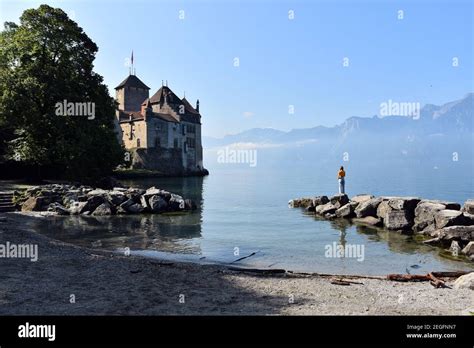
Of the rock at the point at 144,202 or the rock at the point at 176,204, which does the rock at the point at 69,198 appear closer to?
the rock at the point at 144,202

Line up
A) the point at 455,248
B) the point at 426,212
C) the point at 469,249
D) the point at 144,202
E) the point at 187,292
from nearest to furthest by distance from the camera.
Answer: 1. the point at 187,292
2. the point at 469,249
3. the point at 455,248
4. the point at 426,212
5. the point at 144,202

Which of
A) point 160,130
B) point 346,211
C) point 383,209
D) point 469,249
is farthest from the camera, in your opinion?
point 160,130

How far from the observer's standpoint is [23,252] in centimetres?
1817

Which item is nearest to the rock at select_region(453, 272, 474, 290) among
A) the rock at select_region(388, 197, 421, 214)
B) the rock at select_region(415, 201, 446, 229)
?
the rock at select_region(415, 201, 446, 229)

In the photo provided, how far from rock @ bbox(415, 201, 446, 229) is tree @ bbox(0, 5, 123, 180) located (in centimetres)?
3433

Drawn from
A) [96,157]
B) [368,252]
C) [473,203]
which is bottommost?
[368,252]

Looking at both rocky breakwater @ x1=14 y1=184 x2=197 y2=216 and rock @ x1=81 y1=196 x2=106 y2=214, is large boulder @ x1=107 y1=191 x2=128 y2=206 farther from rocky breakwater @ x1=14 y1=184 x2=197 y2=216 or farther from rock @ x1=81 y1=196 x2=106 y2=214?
rock @ x1=81 y1=196 x2=106 y2=214

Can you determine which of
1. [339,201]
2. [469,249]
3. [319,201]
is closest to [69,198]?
[319,201]

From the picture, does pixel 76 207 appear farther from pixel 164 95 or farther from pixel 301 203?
pixel 164 95

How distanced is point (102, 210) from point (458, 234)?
2719 cm

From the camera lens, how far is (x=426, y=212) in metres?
30.2
